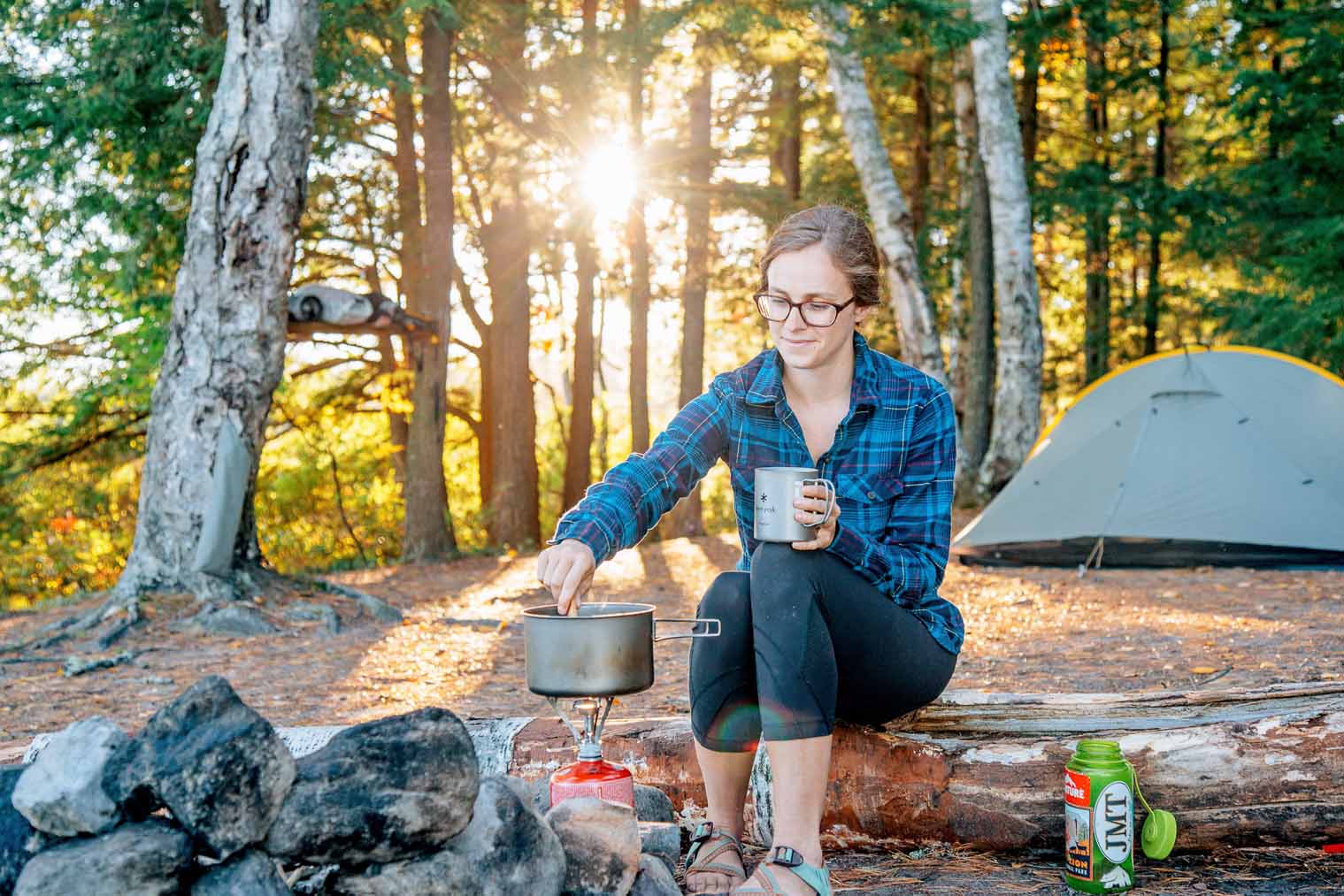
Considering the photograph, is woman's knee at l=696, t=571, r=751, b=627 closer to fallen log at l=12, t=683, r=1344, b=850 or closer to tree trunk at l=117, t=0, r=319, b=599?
fallen log at l=12, t=683, r=1344, b=850

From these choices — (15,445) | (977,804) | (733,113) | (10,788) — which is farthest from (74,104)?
(733,113)

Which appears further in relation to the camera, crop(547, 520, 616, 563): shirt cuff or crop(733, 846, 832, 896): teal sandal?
crop(547, 520, 616, 563): shirt cuff

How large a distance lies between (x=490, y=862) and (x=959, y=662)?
3.45m

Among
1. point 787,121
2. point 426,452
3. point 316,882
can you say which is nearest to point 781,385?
point 316,882

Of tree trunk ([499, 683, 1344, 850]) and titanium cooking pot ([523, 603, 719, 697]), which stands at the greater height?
titanium cooking pot ([523, 603, 719, 697])

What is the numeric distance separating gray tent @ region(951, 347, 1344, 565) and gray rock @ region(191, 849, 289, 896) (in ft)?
22.0

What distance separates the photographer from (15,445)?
1059cm

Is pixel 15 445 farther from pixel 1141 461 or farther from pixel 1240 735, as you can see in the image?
pixel 1240 735

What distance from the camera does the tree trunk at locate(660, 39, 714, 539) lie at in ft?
38.8

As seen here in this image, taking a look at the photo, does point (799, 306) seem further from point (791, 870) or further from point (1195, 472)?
point (1195, 472)

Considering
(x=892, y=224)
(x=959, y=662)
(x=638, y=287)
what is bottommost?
(x=959, y=662)

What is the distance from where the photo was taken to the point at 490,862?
6.64 feet

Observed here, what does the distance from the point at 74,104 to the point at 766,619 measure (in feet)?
25.0

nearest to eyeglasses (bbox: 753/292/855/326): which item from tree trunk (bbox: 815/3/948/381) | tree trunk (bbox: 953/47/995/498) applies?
tree trunk (bbox: 815/3/948/381)
